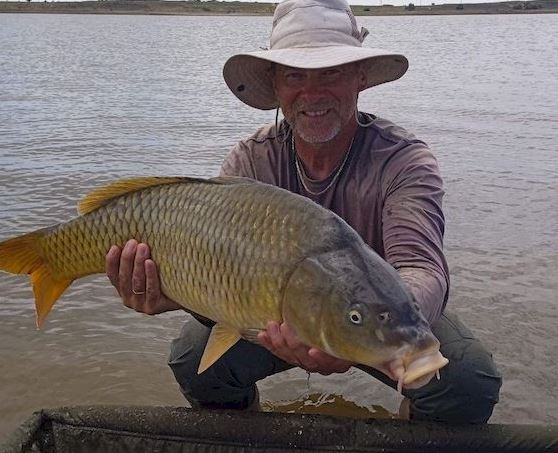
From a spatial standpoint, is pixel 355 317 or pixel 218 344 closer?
pixel 355 317

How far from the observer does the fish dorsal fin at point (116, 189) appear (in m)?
1.88

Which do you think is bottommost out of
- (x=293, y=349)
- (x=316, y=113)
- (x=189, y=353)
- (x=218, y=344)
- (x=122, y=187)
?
(x=189, y=353)

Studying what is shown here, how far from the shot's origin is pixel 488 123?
8.51 metres

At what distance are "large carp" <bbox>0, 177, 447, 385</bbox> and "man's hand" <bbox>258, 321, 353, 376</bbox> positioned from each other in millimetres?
22

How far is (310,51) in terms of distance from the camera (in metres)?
2.10

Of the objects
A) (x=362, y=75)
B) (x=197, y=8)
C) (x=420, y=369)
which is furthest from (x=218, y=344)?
(x=197, y=8)

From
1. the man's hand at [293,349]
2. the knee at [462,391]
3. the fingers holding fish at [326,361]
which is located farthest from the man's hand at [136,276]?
the knee at [462,391]

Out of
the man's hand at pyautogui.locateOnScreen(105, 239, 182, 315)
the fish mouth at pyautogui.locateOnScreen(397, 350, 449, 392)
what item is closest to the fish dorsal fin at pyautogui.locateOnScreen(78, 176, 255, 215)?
the man's hand at pyautogui.locateOnScreen(105, 239, 182, 315)

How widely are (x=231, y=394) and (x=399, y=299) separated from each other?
97 cm

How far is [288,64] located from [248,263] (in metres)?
0.67

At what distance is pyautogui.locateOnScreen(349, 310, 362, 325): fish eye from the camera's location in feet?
4.65

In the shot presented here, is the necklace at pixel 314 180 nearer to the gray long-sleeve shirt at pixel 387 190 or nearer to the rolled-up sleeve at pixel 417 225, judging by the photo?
the gray long-sleeve shirt at pixel 387 190

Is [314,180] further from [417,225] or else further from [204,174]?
[204,174]

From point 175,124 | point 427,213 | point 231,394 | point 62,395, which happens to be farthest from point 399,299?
point 175,124
